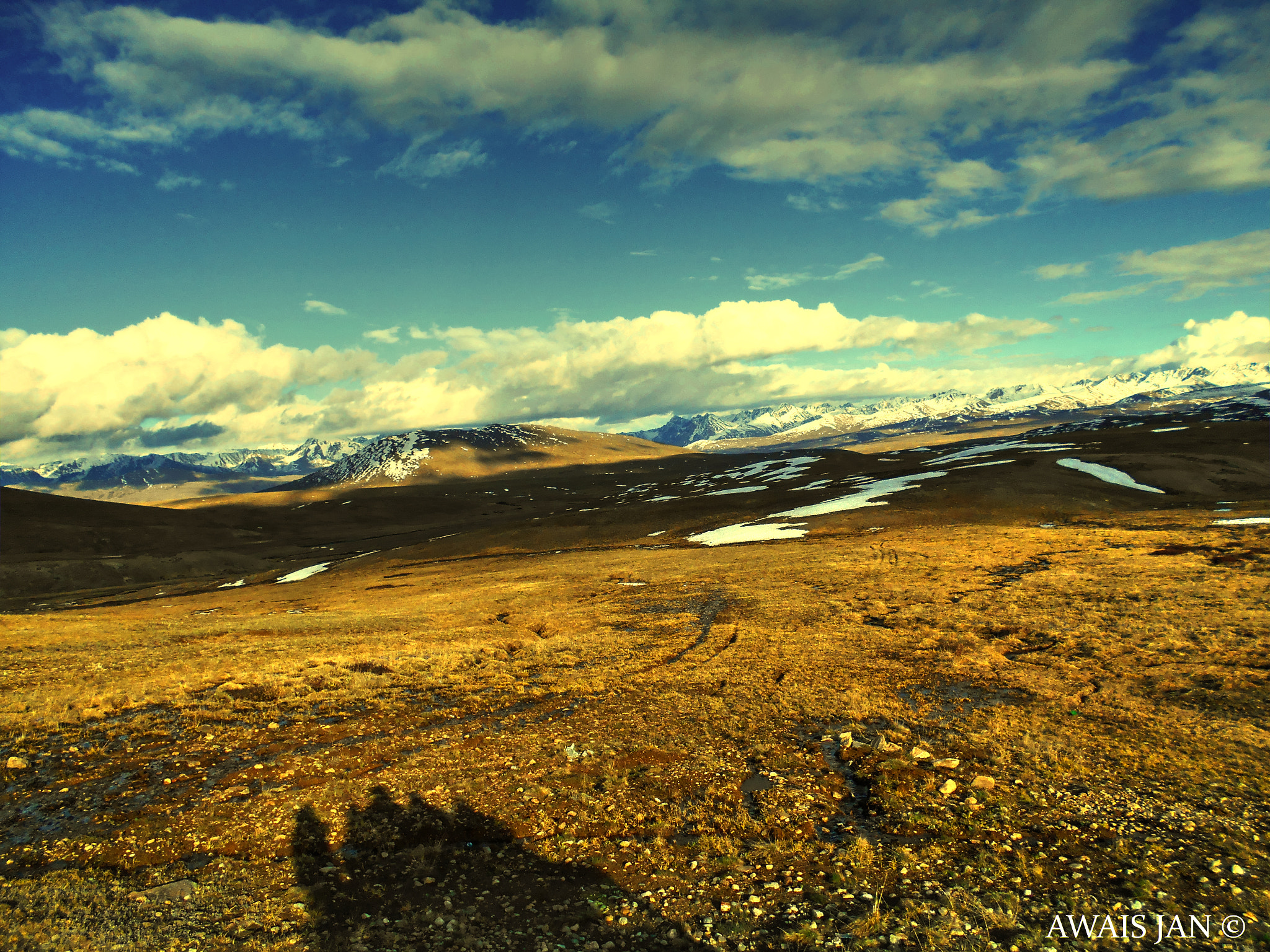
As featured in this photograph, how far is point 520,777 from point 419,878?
3758 mm

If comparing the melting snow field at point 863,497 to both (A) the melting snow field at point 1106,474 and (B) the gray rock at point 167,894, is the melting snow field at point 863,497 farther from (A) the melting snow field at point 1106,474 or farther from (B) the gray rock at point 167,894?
(B) the gray rock at point 167,894

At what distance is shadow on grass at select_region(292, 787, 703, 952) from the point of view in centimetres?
907

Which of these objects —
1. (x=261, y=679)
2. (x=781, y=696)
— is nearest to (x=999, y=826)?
(x=781, y=696)

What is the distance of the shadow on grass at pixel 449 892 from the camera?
357 inches

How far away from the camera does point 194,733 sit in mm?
17094

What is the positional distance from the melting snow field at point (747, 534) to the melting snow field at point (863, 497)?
21.0 feet

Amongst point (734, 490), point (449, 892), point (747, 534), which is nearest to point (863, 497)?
point (747, 534)

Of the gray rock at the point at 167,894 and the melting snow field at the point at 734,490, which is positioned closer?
the gray rock at the point at 167,894

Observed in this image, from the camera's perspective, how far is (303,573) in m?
82.3

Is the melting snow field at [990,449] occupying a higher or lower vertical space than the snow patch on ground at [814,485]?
higher

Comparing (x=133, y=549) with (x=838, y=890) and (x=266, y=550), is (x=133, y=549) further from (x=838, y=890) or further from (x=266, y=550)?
(x=838, y=890)

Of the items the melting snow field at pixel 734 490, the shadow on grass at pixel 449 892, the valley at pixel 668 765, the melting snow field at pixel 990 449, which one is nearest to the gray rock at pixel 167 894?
the valley at pixel 668 765

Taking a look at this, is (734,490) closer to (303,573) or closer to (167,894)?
(303,573)

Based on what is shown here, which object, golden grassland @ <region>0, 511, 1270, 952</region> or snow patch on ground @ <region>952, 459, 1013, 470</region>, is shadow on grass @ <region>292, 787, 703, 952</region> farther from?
snow patch on ground @ <region>952, 459, 1013, 470</region>
